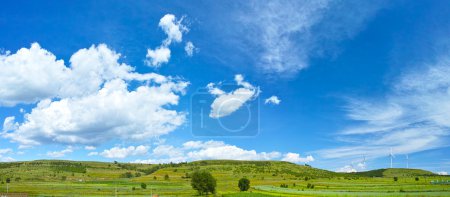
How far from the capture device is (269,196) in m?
95.6

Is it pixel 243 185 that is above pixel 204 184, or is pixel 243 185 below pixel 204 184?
below

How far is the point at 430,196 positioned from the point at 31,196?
94.1 metres

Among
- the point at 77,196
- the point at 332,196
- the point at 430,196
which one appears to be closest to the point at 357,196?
the point at 332,196

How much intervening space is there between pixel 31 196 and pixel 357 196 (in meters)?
80.9

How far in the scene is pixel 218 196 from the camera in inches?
4299

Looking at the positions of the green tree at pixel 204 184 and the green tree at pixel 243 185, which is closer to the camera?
the green tree at pixel 204 184

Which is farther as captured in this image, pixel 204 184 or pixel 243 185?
pixel 243 185

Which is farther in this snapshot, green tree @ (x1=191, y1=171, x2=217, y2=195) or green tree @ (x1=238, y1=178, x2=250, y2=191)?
green tree @ (x1=238, y1=178, x2=250, y2=191)

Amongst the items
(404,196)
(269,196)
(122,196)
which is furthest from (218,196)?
(404,196)

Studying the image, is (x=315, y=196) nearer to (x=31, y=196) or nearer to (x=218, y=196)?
(x=218, y=196)

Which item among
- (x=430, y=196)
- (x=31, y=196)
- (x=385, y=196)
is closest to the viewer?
(x=430, y=196)

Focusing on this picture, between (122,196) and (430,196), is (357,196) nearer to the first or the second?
(430,196)

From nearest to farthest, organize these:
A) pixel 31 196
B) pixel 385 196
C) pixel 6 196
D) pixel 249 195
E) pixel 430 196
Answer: pixel 430 196, pixel 385 196, pixel 249 195, pixel 6 196, pixel 31 196

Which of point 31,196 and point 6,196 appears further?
point 31,196
